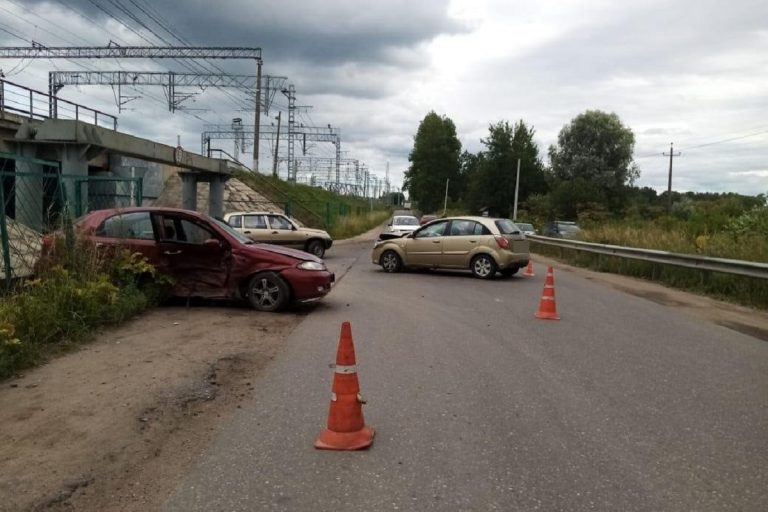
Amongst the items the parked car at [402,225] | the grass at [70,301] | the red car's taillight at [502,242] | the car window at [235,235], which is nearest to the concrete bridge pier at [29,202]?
the grass at [70,301]

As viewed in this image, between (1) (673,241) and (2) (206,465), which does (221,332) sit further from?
(1) (673,241)

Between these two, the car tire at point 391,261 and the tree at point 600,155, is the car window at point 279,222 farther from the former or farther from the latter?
the tree at point 600,155

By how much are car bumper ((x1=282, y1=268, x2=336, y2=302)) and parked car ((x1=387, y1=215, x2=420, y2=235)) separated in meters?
15.7

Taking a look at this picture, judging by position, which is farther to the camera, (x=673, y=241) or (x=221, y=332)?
(x=673, y=241)

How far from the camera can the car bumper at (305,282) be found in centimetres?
963

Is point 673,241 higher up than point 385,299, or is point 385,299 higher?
point 673,241

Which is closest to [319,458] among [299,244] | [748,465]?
[748,465]

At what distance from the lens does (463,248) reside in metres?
15.8

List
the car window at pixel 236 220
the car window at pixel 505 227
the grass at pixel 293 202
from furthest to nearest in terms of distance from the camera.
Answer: the grass at pixel 293 202 < the car window at pixel 236 220 < the car window at pixel 505 227

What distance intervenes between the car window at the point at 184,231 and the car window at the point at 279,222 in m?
11.8

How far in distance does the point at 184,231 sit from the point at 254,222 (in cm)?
1195

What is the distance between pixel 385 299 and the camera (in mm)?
11586

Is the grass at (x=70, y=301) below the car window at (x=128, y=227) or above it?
below

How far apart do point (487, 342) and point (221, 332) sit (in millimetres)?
3288
